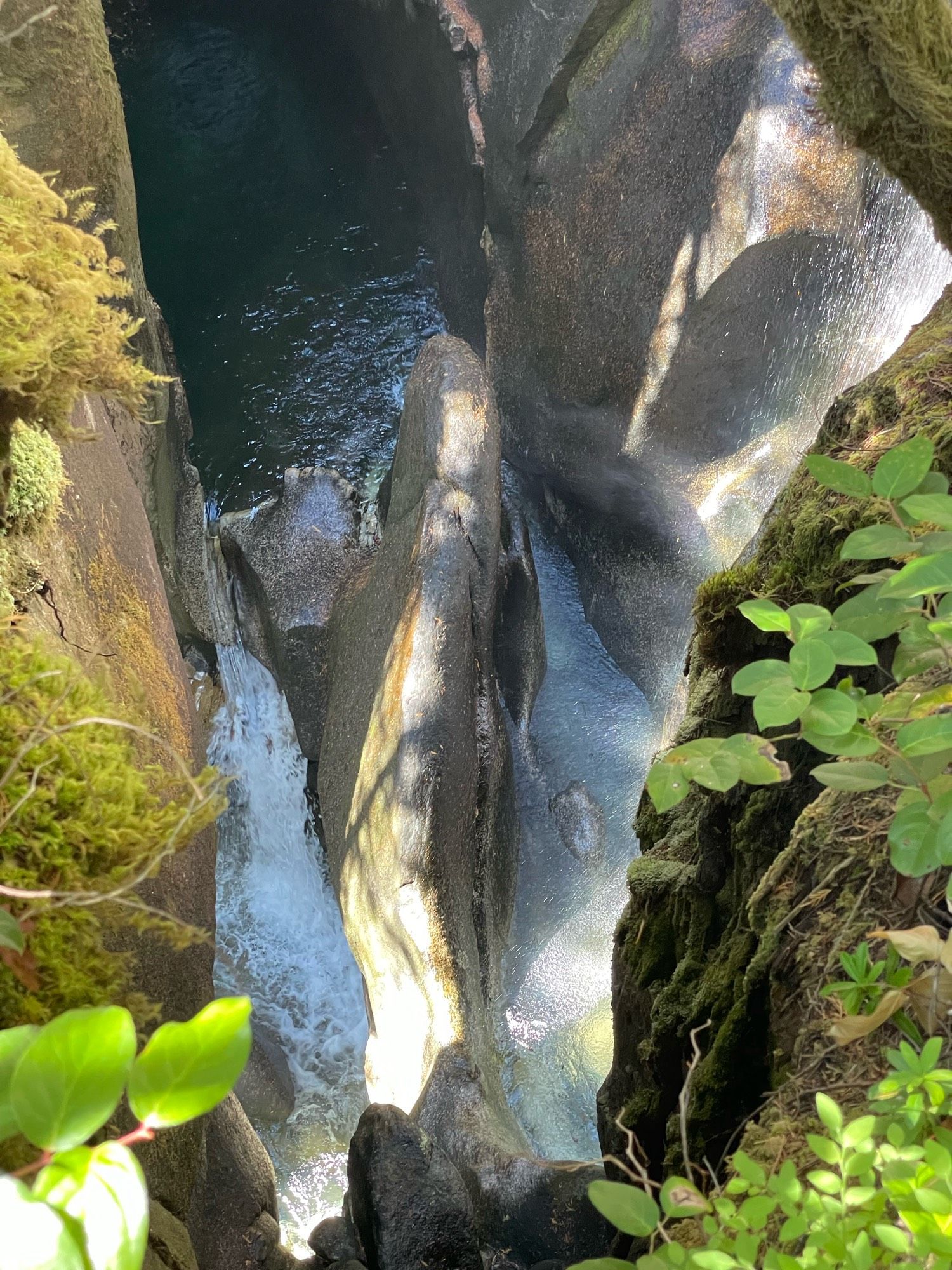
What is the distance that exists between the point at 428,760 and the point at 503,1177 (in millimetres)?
1779

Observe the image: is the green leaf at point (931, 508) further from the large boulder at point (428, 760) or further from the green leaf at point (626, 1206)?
the large boulder at point (428, 760)

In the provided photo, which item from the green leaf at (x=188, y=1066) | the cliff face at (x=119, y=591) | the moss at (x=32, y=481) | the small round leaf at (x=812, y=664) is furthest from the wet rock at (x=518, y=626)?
the green leaf at (x=188, y=1066)

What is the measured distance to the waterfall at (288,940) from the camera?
5.14 meters

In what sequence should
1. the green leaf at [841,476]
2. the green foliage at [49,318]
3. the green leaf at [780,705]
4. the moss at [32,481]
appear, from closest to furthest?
1. the green leaf at [780,705]
2. the green leaf at [841,476]
3. the green foliage at [49,318]
4. the moss at [32,481]

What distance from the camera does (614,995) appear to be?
289cm

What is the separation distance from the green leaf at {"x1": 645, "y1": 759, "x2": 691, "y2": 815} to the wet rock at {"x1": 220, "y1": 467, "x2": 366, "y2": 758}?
5108 mm

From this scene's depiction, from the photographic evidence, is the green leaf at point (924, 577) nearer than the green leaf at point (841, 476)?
Yes

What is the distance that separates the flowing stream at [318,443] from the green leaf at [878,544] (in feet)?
14.2

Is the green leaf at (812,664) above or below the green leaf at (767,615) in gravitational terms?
below

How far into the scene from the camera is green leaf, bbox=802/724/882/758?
3.64 feet

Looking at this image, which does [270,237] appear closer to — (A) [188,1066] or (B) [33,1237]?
(A) [188,1066]

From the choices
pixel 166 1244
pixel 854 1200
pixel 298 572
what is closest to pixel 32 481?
pixel 166 1244

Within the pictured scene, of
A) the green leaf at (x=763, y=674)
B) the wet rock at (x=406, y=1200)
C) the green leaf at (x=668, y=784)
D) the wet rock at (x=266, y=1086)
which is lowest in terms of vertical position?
the wet rock at (x=266, y=1086)

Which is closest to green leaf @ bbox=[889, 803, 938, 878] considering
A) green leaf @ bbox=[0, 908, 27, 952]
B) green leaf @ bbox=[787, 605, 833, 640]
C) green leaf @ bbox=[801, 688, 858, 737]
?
green leaf @ bbox=[801, 688, 858, 737]
